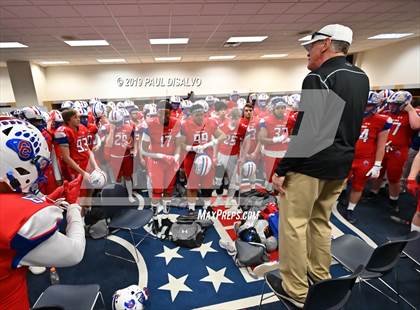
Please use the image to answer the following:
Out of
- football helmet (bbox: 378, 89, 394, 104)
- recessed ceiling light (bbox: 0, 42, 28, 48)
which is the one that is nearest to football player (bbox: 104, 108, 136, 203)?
football helmet (bbox: 378, 89, 394, 104)

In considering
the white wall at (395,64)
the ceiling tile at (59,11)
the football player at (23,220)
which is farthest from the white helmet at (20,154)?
the white wall at (395,64)

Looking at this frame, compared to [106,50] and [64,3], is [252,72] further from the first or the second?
[64,3]

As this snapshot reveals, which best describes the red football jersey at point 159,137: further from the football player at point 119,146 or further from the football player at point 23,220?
the football player at point 23,220

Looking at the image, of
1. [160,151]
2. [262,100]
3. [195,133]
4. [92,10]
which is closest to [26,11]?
[92,10]

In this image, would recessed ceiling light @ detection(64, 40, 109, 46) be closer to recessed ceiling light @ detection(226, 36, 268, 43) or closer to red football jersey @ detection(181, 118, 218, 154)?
recessed ceiling light @ detection(226, 36, 268, 43)

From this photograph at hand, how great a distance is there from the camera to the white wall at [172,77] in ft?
41.8

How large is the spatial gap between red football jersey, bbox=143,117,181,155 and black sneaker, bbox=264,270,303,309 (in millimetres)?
2498

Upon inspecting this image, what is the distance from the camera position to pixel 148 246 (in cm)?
317

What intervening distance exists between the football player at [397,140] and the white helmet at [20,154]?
4473mm

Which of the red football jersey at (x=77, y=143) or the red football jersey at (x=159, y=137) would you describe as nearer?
the red football jersey at (x=77, y=143)

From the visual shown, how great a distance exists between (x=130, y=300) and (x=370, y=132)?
3689 mm

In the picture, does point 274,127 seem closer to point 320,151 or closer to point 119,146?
point 119,146

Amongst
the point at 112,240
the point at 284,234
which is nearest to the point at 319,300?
the point at 284,234

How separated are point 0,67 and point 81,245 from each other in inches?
598
